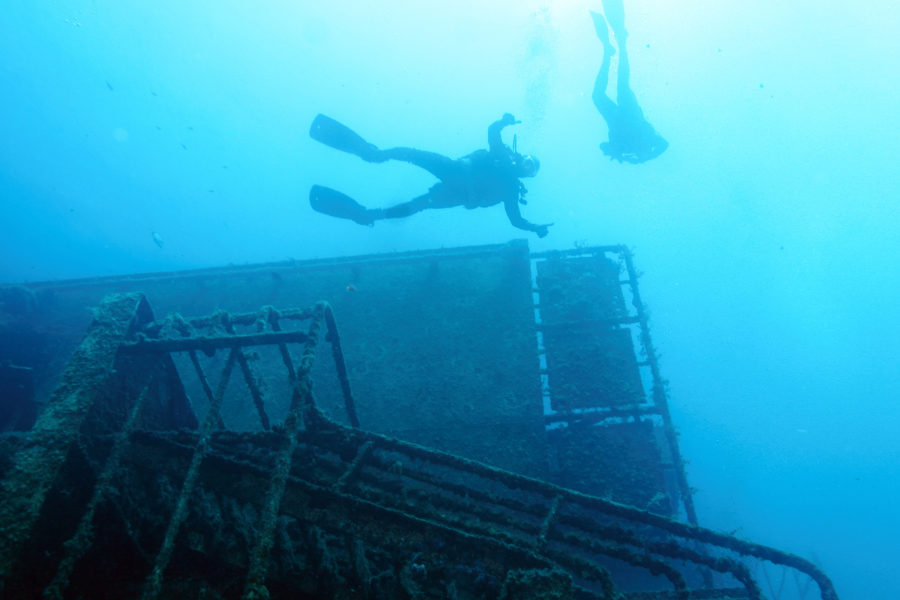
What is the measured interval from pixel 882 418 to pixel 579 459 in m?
78.1

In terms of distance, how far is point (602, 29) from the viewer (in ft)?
24.6

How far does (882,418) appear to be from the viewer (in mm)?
54312

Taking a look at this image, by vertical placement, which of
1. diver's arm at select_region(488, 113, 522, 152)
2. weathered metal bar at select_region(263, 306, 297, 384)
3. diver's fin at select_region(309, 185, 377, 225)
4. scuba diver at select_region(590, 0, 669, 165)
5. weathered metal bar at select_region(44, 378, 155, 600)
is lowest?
weathered metal bar at select_region(44, 378, 155, 600)

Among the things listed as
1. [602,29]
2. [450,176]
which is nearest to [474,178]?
[450,176]

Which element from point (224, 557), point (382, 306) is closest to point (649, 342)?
point (382, 306)

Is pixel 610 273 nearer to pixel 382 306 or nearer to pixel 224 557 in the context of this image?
pixel 382 306

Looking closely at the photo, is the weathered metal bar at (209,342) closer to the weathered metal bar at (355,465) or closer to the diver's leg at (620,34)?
the weathered metal bar at (355,465)

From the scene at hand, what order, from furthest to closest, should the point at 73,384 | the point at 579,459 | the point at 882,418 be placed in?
the point at 882,418
the point at 579,459
the point at 73,384

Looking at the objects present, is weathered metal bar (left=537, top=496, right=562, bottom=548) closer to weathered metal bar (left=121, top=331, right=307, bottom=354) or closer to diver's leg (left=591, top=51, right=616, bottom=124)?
weathered metal bar (left=121, top=331, right=307, bottom=354)

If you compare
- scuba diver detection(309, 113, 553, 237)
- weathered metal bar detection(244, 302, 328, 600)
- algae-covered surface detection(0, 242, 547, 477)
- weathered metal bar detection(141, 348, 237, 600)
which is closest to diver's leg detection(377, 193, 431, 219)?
scuba diver detection(309, 113, 553, 237)

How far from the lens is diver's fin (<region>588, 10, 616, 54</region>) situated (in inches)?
293

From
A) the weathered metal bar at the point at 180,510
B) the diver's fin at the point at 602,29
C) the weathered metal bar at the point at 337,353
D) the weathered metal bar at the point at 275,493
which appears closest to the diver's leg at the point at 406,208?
the weathered metal bar at the point at 337,353

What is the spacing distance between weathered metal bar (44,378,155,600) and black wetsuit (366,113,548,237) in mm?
5180

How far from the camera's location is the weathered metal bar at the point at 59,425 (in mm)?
1920
